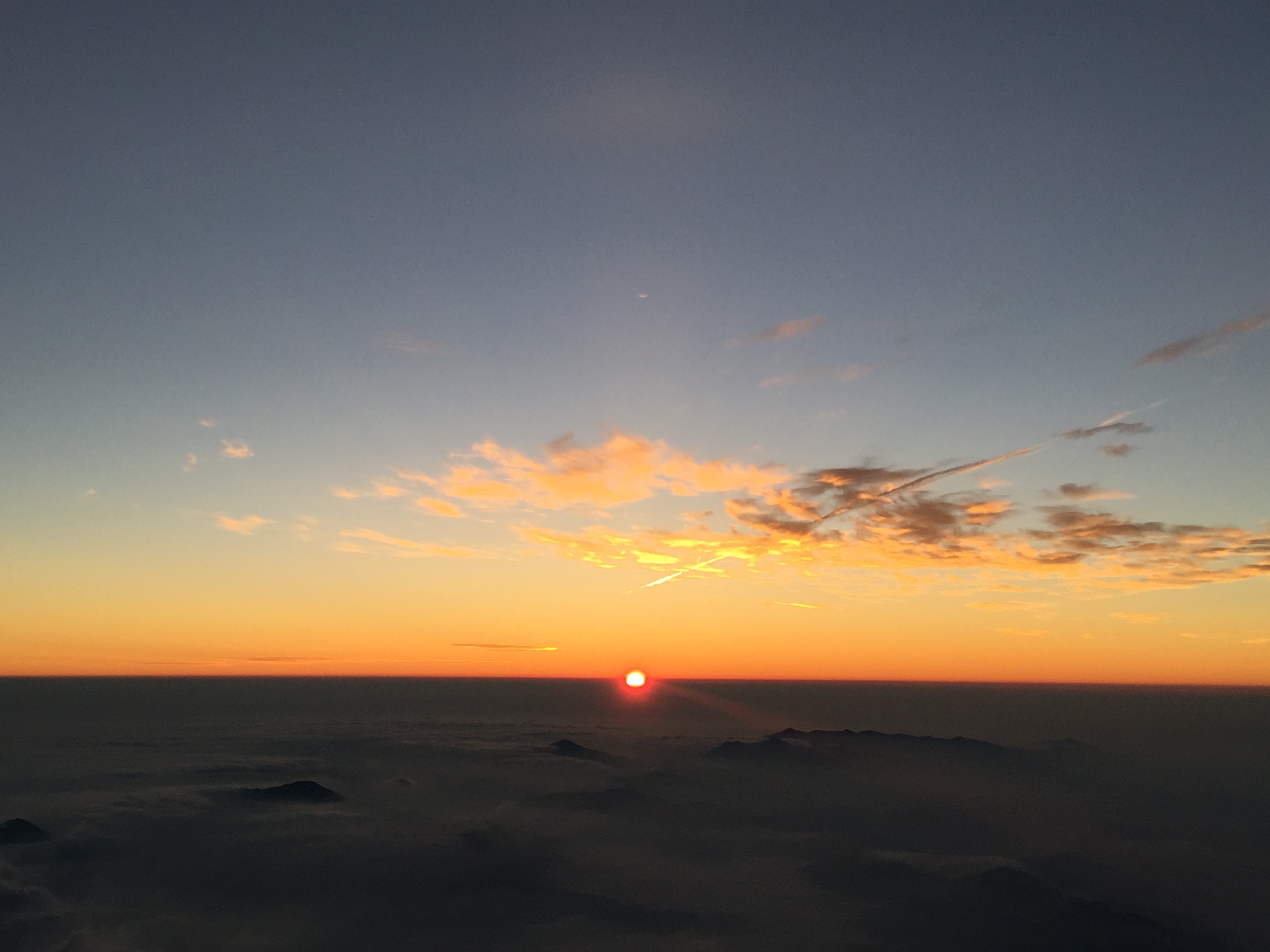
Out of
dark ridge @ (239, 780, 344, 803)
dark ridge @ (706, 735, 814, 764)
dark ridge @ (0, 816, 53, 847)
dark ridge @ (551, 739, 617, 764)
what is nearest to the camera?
dark ridge @ (0, 816, 53, 847)

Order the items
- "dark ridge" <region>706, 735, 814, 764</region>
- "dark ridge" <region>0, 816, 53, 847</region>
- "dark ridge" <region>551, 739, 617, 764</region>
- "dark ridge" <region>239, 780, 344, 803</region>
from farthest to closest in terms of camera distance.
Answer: "dark ridge" <region>551, 739, 617, 764</region>
"dark ridge" <region>706, 735, 814, 764</region>
"dark ridge" <region>239, 780, 344, 803</region>
"dark ridge" <region>0, 816, 53, 847</region>

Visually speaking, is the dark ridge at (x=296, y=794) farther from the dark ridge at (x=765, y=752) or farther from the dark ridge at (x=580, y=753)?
the dark ridge at (x=765, y=752)

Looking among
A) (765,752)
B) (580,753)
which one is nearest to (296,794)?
(580,753)

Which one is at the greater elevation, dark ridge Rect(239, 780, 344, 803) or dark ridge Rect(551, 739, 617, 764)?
dark ridge Rect(239, 780, 344, 803)

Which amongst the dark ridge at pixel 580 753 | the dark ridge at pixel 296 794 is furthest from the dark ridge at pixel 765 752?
the dark ridge at pixel 296 794

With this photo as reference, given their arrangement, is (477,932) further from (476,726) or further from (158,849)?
(476,726)

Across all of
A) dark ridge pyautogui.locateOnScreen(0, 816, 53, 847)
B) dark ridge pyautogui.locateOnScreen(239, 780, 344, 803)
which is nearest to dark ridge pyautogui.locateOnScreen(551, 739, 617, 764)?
dark ridge pyautogui.locateOnScreen(239, 780, 344, 803)

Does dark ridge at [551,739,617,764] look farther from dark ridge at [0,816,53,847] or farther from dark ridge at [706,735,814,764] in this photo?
dark ridge at [0,816,53,847]
